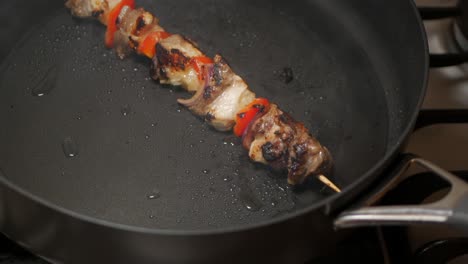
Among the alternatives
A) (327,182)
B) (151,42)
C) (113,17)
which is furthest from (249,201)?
(113,17)

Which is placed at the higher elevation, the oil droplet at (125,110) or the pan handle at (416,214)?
the pan handle at (416,214)

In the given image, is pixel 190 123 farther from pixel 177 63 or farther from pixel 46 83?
pixel 46 83

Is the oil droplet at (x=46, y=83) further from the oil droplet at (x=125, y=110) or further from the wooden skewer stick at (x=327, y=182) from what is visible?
the wooden skewer stick at (x=327, y=182)

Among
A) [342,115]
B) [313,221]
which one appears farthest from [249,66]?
[313,221]

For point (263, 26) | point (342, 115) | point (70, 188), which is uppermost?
point (263, 26)

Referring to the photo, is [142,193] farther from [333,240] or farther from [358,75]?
[358,75]

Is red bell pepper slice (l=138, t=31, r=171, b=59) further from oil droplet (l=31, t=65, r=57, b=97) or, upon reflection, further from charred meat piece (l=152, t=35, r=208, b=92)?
oil droplet (l=31, t=65, r=57, b=97)

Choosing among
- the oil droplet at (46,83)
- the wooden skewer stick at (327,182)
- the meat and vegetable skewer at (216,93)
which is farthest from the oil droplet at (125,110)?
the wooden skewer stick at (327,182)

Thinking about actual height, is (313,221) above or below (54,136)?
above
